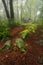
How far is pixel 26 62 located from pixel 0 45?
258cm

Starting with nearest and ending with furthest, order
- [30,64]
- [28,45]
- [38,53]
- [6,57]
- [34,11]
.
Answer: [30,64], [6,57], [38,53], [28,45], [34,11]

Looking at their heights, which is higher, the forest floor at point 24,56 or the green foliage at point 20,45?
the green foliage at point 20,45

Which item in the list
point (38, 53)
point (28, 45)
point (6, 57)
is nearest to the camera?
point (6, 57)

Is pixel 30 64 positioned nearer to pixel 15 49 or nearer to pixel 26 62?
pixel 26 62

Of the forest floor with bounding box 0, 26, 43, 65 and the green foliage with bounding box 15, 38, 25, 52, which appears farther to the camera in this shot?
the green foliage with bounding box 15, 38, 25, 52

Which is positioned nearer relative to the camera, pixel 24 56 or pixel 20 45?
pixel 24 56

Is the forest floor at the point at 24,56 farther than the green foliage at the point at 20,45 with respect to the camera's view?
No

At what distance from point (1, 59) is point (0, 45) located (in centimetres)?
182

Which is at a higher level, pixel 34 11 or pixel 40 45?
pixel 40 45

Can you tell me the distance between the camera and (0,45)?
959 centimetres

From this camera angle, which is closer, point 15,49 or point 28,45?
point 15,49

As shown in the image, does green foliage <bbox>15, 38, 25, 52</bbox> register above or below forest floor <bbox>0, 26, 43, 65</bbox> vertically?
above

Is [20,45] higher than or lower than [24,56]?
higher

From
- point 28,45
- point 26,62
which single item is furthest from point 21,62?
point 28,45
